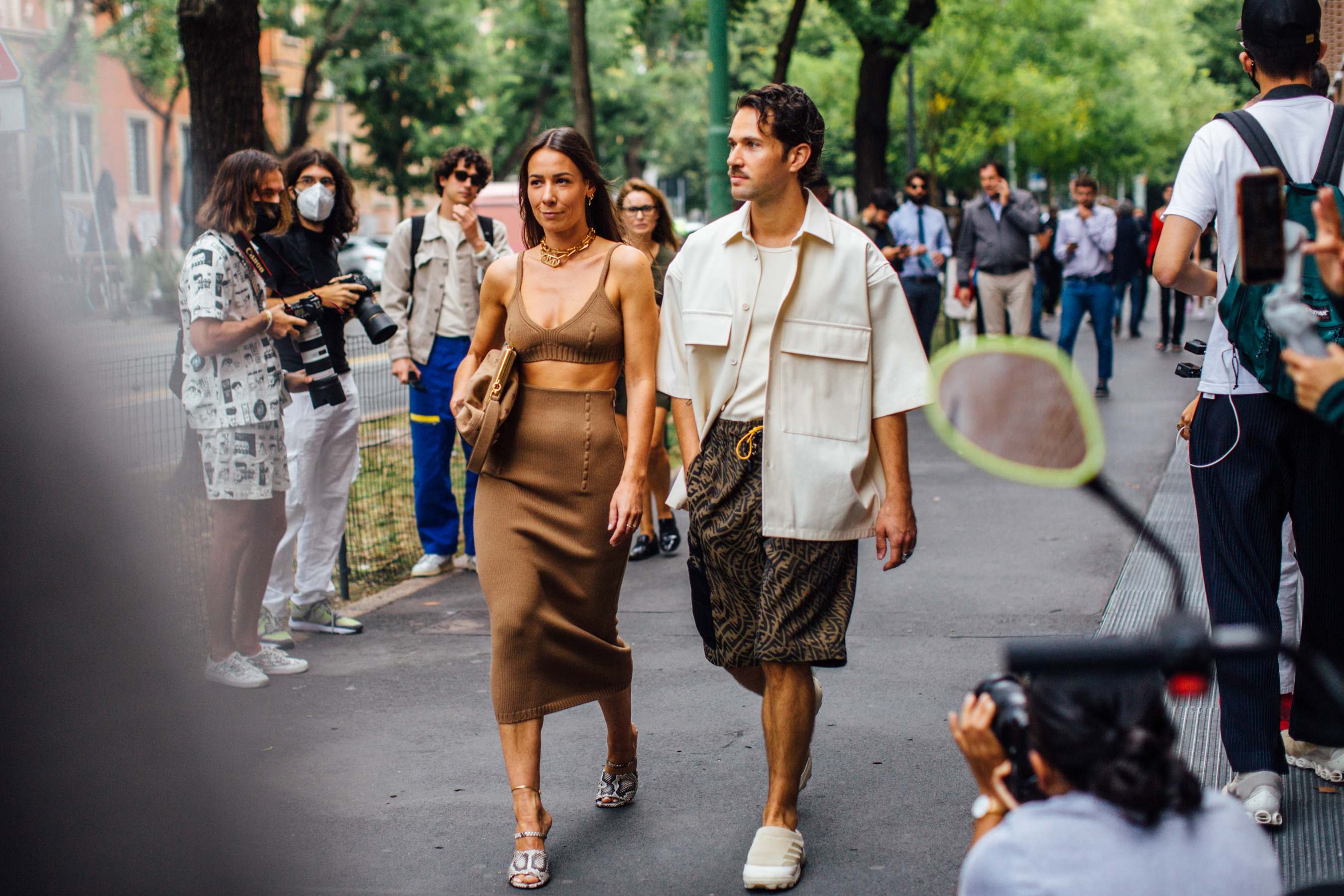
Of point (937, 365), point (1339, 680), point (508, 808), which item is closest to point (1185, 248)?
point (937, 365)

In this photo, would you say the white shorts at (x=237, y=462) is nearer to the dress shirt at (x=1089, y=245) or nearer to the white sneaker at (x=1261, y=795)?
the white sneaker at (x=1261, y=795)

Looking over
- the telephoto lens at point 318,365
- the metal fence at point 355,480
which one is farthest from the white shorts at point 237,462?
the telephoto lens at point 318,365

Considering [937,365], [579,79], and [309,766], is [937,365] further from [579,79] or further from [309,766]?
[579,79]

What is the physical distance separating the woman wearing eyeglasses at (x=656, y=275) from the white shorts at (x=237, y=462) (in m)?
2.27

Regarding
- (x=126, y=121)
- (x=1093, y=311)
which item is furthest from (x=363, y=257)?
(x=1093, y=311)

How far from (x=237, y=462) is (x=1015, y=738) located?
12.5 ft

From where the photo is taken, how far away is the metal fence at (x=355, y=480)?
2.50 meters

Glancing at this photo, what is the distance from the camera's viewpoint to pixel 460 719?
16.2 feet

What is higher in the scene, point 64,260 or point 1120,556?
point 64,260

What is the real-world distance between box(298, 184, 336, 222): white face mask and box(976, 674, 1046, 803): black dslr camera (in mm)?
4555

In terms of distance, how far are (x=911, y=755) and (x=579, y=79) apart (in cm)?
945

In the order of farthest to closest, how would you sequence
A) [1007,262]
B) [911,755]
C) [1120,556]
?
[1007,262]
[1120,556]
[911,755]

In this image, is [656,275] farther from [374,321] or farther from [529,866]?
[529,866]

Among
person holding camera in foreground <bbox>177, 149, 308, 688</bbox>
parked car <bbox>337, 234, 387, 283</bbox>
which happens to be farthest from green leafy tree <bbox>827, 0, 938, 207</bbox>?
parked car <bbox>337, 234, 387, 283</bbox>
